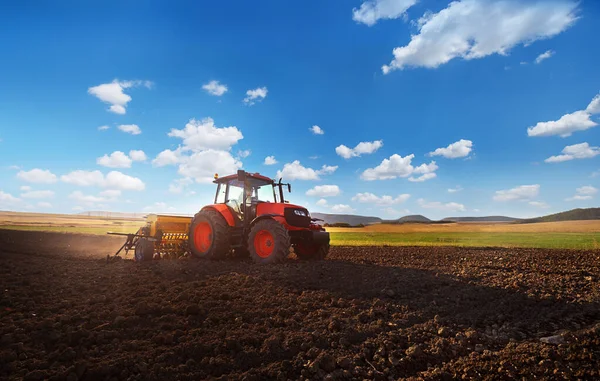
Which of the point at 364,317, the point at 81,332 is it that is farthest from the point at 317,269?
the point at 81,332

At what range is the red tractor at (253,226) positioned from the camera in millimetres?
9523

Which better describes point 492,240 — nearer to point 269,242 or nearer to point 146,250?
point 269,242

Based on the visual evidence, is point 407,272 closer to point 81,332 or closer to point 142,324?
point 142,324

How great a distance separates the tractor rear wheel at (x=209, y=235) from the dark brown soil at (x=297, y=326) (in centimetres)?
250

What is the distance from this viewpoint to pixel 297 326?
4.59m

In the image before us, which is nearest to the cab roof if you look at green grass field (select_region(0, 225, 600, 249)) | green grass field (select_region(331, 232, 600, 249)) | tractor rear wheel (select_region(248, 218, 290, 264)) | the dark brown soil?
tractor rear wheel (select_region(248, 218, 290, 264))

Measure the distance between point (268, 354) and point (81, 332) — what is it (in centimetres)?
238

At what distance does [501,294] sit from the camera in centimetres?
646

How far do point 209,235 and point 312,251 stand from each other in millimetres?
3489

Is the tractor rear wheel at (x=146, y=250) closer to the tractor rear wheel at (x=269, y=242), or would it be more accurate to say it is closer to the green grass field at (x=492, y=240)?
the tractor rear wheel at (x=269, y=242)

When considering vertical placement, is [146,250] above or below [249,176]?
below

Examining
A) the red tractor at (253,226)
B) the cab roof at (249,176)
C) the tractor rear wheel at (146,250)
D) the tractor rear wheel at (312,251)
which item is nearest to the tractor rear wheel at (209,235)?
the red tractor at (253,226)

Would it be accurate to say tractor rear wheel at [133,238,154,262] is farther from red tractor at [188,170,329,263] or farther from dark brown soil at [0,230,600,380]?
dark brown soil at [0,230,600,380]

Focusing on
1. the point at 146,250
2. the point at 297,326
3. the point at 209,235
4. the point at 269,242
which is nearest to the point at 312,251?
the point at 269,242
